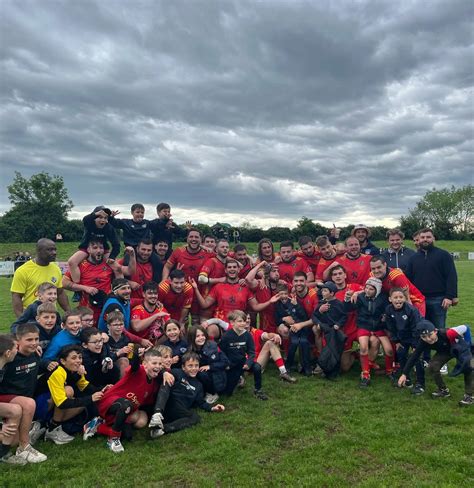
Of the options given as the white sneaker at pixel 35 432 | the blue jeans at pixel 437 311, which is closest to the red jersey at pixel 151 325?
the white sneaker at pixel 35 432

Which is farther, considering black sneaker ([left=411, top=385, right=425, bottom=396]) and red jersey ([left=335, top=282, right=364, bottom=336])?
red jersey ([left=335, top=282, right=364, bottom=336])

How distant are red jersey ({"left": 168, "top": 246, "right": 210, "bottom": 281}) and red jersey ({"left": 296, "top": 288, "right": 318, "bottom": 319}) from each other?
2189mm

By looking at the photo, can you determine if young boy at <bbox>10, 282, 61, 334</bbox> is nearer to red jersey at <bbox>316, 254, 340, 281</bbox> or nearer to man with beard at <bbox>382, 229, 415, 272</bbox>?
red jersey at <bbox>316, 254, 340, 281</bbox>

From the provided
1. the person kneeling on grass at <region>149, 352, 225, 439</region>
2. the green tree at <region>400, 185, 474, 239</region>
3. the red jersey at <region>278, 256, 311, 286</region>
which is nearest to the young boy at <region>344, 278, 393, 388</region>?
the red jersey at <region>278, 256, 311, 286</region>

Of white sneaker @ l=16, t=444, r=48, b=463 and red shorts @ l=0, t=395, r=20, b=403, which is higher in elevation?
red shorts @ l=0, t=395, r=20, b=403

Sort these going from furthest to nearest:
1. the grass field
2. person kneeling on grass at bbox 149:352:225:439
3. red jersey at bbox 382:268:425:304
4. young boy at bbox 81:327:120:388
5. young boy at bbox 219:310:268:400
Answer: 1. red jersey at bbox 382:268:425:304
2. young boy at bbox 219:310:268:400
3. young boy at bbox 81:327:120:388
4. person kneeling on grass at bbox 149:352:225:439
5. the grass field

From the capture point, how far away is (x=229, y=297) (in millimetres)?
7387

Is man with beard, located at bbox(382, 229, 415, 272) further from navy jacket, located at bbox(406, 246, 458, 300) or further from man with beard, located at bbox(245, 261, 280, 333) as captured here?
man with beard, located at bbox(245, 261, 280, 333)

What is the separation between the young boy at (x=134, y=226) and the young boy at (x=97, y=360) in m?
3.24

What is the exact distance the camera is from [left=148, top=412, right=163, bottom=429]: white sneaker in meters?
4.60

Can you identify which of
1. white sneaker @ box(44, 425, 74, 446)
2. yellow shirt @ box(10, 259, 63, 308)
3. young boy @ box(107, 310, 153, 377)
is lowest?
white sneaker @ box(44, 425, 74, 446)

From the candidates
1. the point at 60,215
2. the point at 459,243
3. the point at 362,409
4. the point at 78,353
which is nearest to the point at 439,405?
the point at 362,409

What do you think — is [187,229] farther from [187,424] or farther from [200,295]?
[187,424]

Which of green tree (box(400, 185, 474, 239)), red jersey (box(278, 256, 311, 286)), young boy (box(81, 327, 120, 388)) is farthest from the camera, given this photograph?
green tree (box(400, 185, 474, 239))
